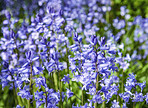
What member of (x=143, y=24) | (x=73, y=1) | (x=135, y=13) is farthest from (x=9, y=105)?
(x=135, y=13)

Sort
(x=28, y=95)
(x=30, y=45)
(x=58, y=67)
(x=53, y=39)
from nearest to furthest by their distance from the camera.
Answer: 1. (x=28, y=95)
2. (x=58, y=67)
3. (x=53, y=39)
4. (x=30, y=45)

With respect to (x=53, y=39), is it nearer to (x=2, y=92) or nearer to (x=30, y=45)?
(x=30, y=45)

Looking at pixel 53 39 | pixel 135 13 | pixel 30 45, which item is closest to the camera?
pixel 53 39

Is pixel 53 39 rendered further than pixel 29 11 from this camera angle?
No

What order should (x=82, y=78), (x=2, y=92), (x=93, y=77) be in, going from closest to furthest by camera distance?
1. (x=93, y=77)
2. (x=82, y=78)
3. (x=2, y=92)

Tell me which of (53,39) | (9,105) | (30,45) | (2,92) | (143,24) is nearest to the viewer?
(53,39)

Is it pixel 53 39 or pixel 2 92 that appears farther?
pixel 2 92

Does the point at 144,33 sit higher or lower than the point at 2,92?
higher

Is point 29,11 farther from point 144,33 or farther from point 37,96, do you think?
point 37,96

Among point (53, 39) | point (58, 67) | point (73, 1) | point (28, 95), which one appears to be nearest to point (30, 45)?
point (53, 39)

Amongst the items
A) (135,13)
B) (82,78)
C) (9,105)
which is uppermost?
(135,13)
